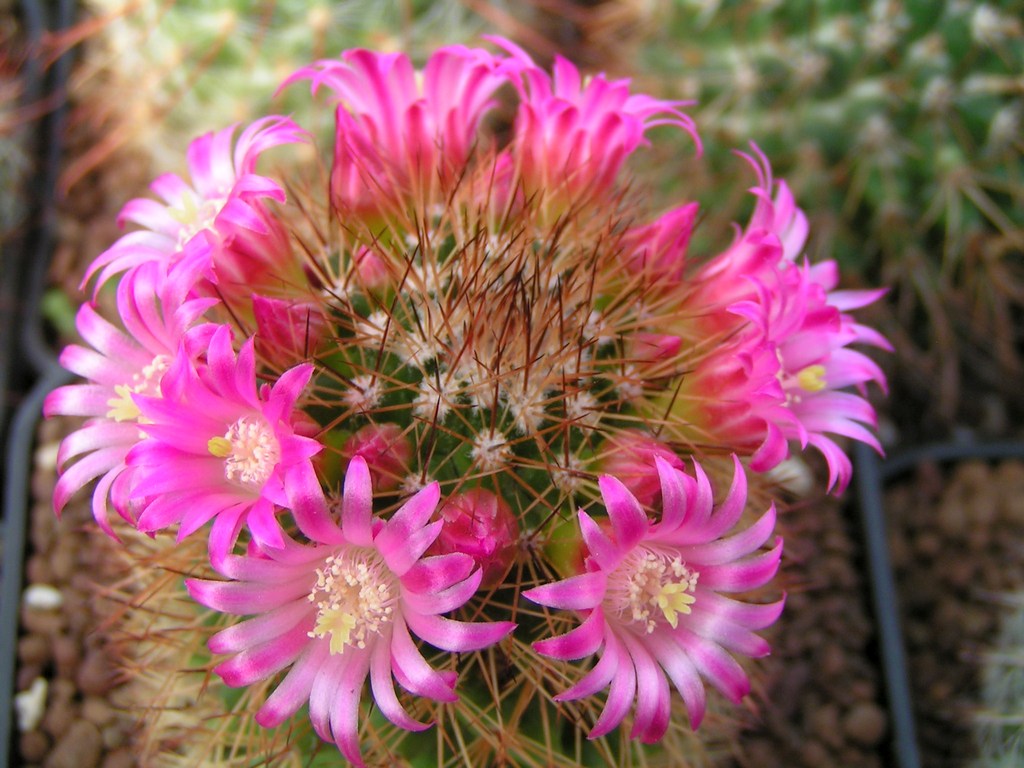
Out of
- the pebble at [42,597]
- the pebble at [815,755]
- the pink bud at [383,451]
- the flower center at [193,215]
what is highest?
the flower center at [193,215]

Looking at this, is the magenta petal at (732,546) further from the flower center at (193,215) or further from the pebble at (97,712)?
the pebble at (97,712)

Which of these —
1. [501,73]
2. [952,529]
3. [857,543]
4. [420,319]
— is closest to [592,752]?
[420,319]

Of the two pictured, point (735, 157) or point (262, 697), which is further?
Answer: point (735, 157)

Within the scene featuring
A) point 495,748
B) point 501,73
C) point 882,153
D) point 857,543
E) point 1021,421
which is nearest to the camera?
point 495,748

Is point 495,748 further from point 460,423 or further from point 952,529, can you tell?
point 952,529

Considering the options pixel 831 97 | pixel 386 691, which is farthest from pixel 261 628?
pixel 831 97

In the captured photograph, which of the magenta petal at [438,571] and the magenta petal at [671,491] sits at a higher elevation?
the magenta petal at [671,491]

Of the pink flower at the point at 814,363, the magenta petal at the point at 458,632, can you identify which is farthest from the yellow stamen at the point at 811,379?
the magenta petal at the point at 458,632
